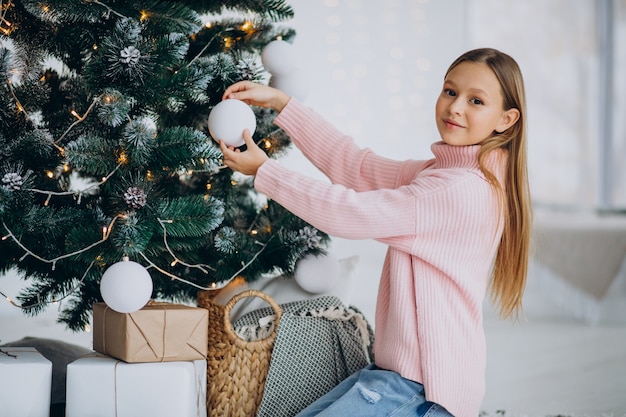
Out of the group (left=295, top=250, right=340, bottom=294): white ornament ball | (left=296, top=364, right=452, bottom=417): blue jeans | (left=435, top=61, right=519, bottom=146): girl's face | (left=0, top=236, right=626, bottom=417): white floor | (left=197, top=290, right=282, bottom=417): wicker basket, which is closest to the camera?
(left=296, top=364, right=452, bottom=417): blue jeans

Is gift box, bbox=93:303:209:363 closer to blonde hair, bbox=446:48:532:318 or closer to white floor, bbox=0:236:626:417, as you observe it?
blonde hair, bbox=446:48:532:318

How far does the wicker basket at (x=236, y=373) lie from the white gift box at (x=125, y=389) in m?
0.15

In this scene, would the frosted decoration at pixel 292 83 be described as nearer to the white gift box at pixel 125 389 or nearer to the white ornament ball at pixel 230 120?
the white ornament ball at pixel 230 120

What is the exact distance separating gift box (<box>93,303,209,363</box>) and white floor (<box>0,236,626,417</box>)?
1015 millimetres

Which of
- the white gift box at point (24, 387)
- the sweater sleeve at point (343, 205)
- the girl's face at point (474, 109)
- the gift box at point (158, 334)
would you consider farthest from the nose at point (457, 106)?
the white gift box at point (24, 387)

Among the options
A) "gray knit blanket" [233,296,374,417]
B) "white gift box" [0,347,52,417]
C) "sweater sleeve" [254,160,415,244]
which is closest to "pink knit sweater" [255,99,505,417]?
"sweater sleeve" [254,160,415,244]

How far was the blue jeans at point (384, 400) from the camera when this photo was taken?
129 cm

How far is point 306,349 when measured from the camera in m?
1.52

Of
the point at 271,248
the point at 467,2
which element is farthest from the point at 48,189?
the point at 467,2

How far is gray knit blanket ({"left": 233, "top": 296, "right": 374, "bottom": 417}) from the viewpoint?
4.89 feet

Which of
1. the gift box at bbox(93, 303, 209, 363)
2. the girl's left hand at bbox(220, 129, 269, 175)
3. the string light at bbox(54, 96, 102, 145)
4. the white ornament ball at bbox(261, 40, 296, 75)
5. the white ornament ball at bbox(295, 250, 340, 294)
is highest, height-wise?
the white ornament ball at bbox(261, 40, 296, 75)

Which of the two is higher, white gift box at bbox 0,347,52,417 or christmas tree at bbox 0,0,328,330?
christmas tree at bbox 0,0,328,330

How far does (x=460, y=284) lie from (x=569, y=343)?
1.96 metres

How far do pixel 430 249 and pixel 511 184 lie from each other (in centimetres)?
21
